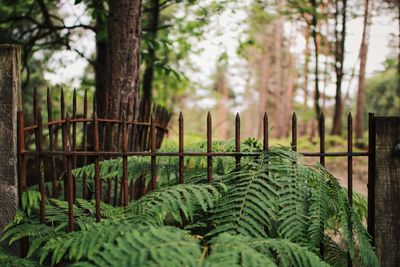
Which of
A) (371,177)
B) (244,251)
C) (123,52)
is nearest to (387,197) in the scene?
(371,177)

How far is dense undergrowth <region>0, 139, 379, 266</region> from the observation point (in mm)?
1762

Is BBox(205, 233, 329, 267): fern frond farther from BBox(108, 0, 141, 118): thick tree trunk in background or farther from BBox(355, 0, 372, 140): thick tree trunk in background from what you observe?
BBox(355, 0, 372, 140): thick tree trunk in background

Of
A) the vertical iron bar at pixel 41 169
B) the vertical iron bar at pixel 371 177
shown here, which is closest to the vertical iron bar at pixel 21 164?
the vertical iron bar at pixel 41 169

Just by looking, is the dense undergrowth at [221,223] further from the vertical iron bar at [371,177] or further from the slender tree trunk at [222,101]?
the slender tree trunk at [222,101]

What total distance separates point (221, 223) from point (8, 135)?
1.60 metres

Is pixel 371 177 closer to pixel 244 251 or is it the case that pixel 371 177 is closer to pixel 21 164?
pixel 244 251

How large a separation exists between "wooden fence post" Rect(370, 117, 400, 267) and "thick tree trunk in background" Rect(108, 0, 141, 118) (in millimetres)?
2550

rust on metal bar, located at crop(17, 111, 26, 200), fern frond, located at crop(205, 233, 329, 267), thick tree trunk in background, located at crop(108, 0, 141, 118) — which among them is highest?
thick tree trunk in background, located at crop(108, 0, 141, 118)

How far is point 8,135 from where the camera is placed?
9.56ft

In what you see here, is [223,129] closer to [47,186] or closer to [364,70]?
[364,70]

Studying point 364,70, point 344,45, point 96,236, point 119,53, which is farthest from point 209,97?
point 96,236

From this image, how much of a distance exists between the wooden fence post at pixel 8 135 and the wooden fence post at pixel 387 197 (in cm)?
246

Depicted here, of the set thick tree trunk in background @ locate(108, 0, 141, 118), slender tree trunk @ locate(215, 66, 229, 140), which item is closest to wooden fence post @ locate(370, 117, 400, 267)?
thick tree trunk in background @ locate(108, 0, 141, 118)

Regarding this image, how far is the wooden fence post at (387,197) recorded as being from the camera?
2.80m
